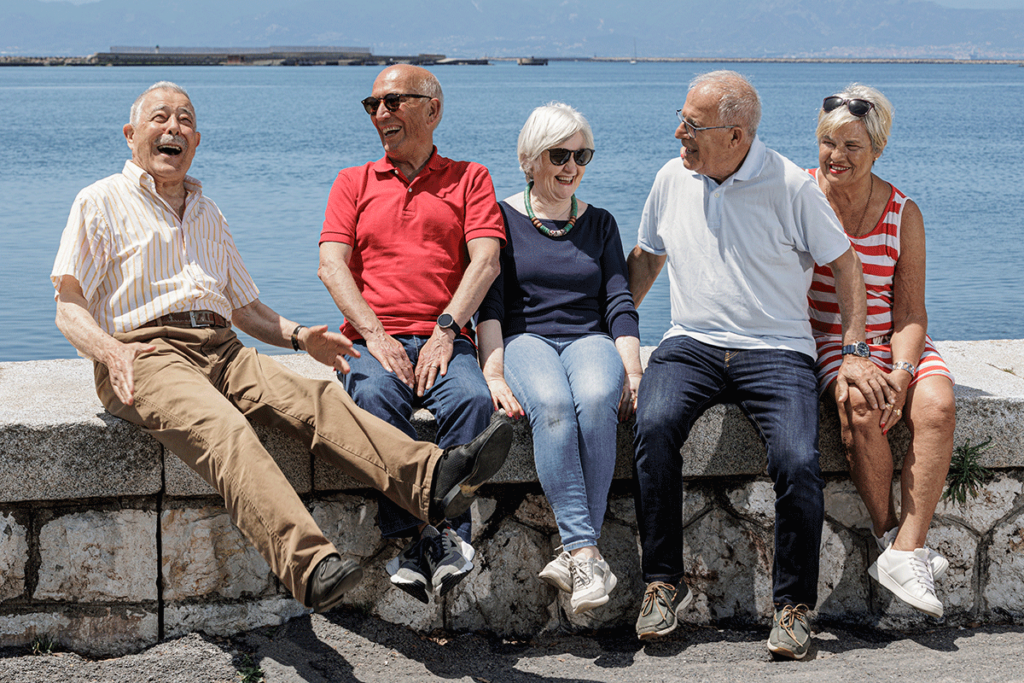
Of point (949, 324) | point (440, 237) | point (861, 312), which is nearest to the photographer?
point (861, 312)

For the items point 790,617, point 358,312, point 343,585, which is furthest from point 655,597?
point 358,312

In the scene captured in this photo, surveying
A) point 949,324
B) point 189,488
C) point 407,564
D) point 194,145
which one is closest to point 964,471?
point 407,564

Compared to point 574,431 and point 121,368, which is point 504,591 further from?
point 121,368

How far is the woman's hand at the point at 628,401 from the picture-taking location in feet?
10.6

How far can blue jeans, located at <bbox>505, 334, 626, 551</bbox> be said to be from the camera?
2979 mm

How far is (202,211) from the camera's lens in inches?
129

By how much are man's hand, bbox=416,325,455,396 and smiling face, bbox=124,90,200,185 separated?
3.33 feet

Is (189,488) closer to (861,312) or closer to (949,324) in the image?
(861,312)

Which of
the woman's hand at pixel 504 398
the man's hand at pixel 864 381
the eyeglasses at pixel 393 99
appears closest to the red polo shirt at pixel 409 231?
the eyeglasses at pixel 393 99

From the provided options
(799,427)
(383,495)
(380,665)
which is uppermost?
(799,427)

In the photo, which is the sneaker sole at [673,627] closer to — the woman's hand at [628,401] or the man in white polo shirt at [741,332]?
the man in white polo shirt at [741,332]

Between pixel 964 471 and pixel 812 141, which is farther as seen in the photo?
pixel 812 141

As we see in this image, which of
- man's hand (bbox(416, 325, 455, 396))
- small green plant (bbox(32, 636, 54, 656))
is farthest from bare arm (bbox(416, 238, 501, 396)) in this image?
small green plant (bbox(32, 636, 54, 656))

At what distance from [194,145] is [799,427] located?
2239 millimetres
